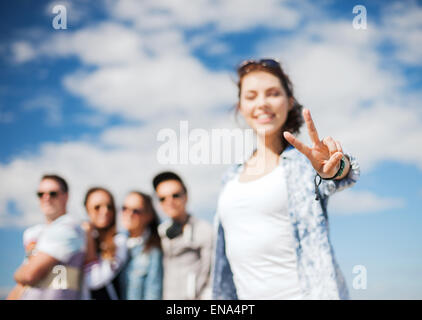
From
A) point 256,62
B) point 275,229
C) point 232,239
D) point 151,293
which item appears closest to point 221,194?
point 232,239

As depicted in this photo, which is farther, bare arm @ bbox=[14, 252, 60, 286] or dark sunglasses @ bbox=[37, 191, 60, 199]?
dark sunglasses @ bbox=[37, 191, 60, 199]

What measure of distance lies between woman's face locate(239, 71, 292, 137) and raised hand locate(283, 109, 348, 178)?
23.5 inches

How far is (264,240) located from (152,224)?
167 cm

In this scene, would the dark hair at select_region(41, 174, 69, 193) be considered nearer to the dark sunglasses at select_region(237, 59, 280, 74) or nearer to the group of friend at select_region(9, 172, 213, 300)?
the group of friend at select_region(9, 172, 213, 300)

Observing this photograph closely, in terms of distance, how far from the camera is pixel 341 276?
8.21 ft

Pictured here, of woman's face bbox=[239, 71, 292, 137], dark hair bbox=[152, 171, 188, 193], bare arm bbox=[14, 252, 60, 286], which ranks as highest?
woman's face bbox=[239, 71, 292, 137]

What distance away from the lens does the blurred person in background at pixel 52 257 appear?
3.25 meters

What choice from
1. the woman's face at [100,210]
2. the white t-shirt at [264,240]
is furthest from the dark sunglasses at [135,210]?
the white t-shirt at [264,240]

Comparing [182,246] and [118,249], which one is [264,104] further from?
[118,249]

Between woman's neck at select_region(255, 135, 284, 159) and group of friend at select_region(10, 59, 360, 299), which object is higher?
woman's neck at select_region(255, 135, 284, 159)

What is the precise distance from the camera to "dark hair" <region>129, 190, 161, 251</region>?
385 centimetres

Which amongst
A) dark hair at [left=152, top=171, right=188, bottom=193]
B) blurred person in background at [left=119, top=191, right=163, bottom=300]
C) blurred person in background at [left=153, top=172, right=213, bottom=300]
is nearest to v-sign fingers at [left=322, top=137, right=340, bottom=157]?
blurred person in background at [left=153, top=172, right=213, bottom=300]

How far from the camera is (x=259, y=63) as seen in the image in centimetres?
299

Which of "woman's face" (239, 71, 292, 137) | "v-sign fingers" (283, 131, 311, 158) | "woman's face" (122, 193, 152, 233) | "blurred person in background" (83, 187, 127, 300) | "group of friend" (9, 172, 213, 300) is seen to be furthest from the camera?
"woman's face" (122, 193, 152, 233)
